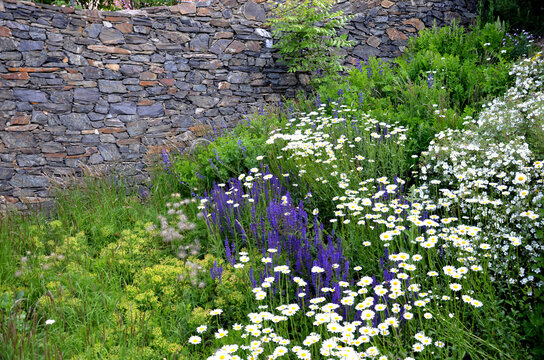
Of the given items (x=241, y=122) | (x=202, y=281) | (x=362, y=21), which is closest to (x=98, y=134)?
(x=241, y=122)

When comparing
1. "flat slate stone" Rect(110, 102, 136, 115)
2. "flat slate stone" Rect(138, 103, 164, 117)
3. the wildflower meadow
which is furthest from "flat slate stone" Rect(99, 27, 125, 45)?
the wildflower meadow

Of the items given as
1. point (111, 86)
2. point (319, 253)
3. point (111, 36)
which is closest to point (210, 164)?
point (111, 86)

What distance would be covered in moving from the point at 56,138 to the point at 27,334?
12.7 ft

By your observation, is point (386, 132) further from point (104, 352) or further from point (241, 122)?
point (104, 352)

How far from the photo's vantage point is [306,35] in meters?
7.55

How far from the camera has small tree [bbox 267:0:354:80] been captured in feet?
25.0

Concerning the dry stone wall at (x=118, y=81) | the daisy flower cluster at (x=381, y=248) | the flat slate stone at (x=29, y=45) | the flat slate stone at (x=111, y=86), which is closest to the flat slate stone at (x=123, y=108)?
the dry stone wall at (x=118, y=81)

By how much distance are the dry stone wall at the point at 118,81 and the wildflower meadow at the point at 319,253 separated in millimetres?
846

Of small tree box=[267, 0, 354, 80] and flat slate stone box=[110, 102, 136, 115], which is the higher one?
small tree box=[267, 0, 354, 80]

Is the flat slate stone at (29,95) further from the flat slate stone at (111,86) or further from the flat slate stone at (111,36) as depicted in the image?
the flat slate stone at (111,36)

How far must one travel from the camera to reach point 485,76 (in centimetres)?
638

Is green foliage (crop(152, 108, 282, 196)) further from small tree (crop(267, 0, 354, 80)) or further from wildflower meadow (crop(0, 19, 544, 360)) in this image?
small tree (crop(267, 0, 354, 80))

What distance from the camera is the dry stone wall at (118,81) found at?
6234mm

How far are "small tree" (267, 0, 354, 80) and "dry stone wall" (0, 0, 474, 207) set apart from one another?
0.95 ft
